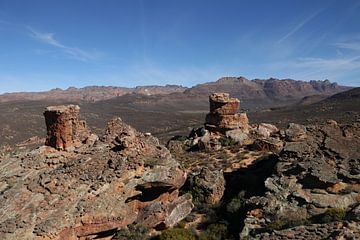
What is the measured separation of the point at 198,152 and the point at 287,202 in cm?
1330

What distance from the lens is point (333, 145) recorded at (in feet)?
72.3

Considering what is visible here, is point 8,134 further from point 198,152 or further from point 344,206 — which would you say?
point 344,206

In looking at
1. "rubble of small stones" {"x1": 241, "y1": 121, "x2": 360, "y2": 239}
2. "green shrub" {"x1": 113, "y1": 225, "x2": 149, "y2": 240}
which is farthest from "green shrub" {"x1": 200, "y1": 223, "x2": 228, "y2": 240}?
"green shrub" {"x1": 113, "y1": 225, "x2": 149, "y2": 240}

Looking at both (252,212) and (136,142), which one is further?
(136,142)

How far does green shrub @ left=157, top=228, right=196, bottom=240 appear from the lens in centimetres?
1774

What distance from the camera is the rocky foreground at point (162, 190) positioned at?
16.9 m

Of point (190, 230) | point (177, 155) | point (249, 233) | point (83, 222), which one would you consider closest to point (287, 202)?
point (249, 233)

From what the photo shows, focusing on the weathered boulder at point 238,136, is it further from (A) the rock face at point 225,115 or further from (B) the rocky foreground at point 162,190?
(B) the rocky foreground at point 162,190

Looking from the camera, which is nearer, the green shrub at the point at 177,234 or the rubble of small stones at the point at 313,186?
the rubble of small stones at the point at 313,186

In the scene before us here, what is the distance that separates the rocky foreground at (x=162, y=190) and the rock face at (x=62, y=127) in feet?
0.17

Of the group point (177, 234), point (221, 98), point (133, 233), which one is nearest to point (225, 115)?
point (221, 98)

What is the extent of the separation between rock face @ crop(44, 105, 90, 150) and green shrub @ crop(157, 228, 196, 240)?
7270 millimetres

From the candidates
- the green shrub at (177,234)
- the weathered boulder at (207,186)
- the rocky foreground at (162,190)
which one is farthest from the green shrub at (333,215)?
the weathered boulder at (207,186)

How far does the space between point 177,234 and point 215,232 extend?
6.01ft
